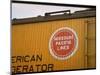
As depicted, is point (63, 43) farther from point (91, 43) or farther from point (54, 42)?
point (91, 43)

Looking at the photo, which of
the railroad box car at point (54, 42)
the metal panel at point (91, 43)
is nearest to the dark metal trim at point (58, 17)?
the railroad box car at point (54, 42)

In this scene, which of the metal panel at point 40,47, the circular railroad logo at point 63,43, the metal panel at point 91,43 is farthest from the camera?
the metal panel at point 91,43

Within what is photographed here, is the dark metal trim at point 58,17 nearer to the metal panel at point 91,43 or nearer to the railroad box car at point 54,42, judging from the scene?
the railroad box car at point 54,42

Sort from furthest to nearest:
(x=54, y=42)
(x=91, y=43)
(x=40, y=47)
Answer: (x=91, y=43) < (x=54, y=42) < (x=40, y=47)

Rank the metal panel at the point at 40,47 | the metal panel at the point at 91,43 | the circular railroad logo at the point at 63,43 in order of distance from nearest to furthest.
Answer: the metal panel at the point at 40,47, the circular railroad logo at the point at 63,43, the metal panel at the point at 91,43

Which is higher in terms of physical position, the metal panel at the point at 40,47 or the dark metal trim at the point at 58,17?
the dark metal trim at the point at 58,17

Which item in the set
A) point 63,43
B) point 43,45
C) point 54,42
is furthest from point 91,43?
point 43,45

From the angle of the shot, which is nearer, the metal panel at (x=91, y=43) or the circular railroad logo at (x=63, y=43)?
the circular railroad logo at (x=63, y=43)

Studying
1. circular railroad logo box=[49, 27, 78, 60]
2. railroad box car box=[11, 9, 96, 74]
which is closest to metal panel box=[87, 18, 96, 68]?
railroad box car box=[11, 9, 96, 74]

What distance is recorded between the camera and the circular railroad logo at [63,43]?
479 cm

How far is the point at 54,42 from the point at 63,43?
0.50ft

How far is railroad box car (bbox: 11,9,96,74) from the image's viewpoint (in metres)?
4.53

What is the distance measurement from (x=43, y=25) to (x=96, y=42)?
946mm

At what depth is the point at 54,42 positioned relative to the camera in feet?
15.8
